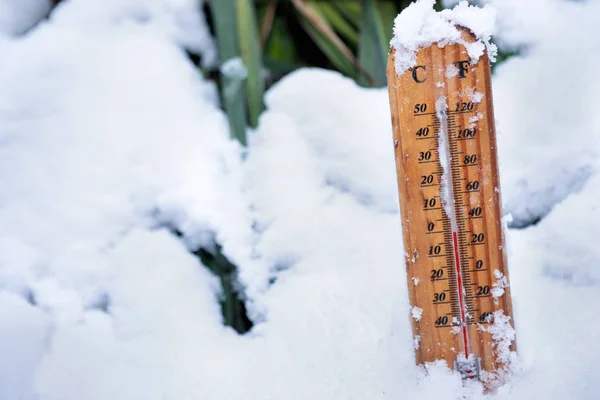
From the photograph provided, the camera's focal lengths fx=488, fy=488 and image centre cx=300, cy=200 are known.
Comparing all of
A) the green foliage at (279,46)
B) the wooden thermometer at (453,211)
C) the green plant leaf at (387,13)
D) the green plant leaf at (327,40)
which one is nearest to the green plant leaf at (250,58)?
the green foliage at (279,46)

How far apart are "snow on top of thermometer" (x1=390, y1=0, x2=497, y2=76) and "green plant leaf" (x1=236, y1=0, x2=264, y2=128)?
38cm

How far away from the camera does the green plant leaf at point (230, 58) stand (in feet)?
2.81

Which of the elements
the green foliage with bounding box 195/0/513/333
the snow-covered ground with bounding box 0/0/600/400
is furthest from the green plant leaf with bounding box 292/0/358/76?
the snow-covered ground with bounding box 0/0/600/400

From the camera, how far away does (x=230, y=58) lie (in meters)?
0.87

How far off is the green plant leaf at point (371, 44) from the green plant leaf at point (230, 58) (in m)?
0.25

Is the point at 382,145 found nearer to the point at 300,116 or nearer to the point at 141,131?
the point at 300,116

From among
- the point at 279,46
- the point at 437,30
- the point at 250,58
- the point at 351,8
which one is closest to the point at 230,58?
the point at 250,58

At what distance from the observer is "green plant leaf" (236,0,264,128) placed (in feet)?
2.89

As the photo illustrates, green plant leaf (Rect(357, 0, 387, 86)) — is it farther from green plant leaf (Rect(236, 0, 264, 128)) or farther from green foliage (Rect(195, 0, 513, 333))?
green plant leaf (Rect(236, 0, 264, 128))

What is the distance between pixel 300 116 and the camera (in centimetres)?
87

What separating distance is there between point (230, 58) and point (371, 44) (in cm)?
27

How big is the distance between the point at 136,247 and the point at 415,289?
1.50ft

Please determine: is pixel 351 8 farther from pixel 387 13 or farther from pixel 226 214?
pixel 226 214

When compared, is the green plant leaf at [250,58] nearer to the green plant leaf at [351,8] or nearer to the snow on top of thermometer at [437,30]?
the green plant leaf at [351,8]
